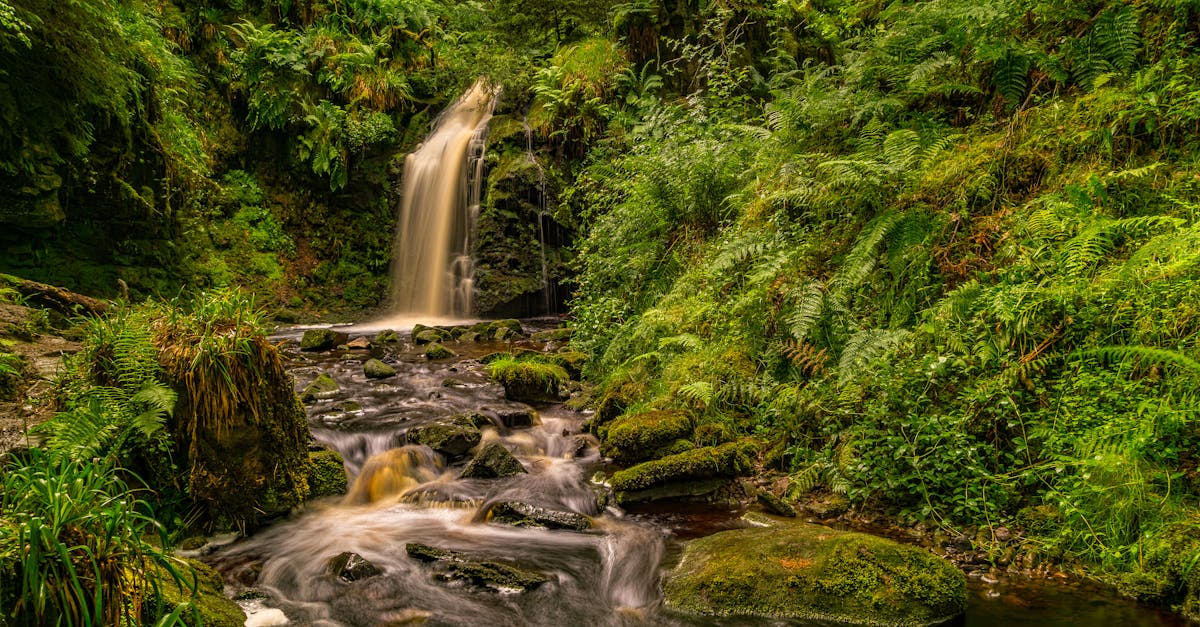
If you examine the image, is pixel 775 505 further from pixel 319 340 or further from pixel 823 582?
pixel 319 340

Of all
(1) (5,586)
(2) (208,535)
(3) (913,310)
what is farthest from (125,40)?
(3) (913,310)

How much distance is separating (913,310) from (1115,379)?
1440 millimetres

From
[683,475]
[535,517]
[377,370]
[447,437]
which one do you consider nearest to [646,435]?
[683,475]

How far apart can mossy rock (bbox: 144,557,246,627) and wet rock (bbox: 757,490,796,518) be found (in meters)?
3.21

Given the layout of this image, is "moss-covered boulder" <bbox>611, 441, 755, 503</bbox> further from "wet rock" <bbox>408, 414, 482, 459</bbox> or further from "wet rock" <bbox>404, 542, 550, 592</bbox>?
"wet rock" <bbox>408, 414, 482, 459</bbox>

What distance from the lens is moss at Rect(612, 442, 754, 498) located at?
15.7 ft

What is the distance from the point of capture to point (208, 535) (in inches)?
162

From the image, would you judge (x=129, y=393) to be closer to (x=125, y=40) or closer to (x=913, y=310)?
(x=913, y=310)

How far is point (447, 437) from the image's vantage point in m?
5.96

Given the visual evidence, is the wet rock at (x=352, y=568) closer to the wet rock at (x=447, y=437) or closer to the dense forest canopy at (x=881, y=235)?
the wet rock at (x=447, y=437)

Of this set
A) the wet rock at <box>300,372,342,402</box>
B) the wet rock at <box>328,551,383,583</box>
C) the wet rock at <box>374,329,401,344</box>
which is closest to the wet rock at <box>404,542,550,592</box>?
the wet rock at <box>328,551,383,583</box>

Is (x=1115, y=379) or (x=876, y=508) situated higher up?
(x=1115, y=379)

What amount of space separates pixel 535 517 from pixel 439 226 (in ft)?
37.5

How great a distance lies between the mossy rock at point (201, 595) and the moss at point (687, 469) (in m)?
2.64
